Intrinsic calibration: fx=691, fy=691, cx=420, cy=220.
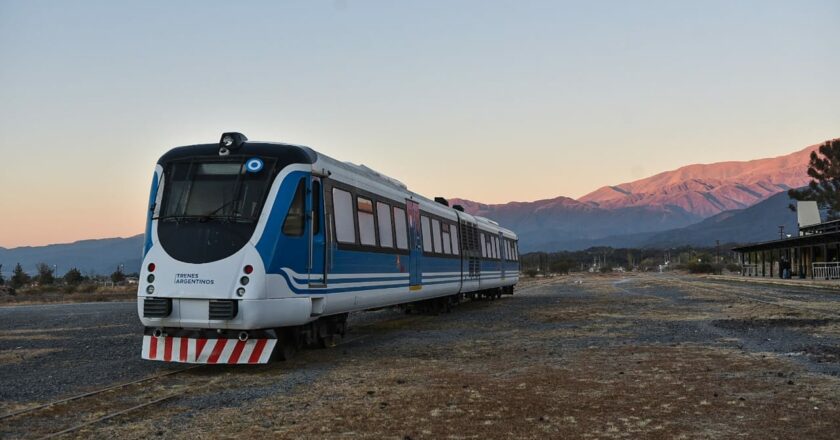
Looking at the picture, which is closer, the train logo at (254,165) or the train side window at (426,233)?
the train logo at (254,165)

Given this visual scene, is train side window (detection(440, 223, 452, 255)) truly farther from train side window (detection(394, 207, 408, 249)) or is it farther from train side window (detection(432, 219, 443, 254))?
train side window (detection(394, 207, 408, 249))

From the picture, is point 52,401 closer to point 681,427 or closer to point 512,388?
point 512,388

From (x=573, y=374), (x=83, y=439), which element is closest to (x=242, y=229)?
(x=83, y=439)

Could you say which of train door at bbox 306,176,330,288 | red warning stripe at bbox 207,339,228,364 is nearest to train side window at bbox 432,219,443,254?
train door at bbox 306,176,330,288

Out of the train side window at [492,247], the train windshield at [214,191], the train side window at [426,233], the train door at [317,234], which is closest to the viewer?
the train windshield at [214,191]

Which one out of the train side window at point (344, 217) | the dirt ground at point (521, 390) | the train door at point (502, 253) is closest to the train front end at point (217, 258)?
the dirt ground at point (521, 390)

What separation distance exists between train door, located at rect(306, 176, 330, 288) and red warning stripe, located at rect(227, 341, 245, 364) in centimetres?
149

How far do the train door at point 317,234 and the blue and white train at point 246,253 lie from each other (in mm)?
17

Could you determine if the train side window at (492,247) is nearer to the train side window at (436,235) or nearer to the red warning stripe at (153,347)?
the train side window at (436,235)

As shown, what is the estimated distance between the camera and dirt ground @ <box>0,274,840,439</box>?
6449 mm

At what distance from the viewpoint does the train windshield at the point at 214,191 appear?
10312 millimetres

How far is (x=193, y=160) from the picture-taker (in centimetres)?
1087

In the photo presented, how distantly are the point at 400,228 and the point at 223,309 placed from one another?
7.17 m

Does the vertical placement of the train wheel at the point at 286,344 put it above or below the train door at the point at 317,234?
below
